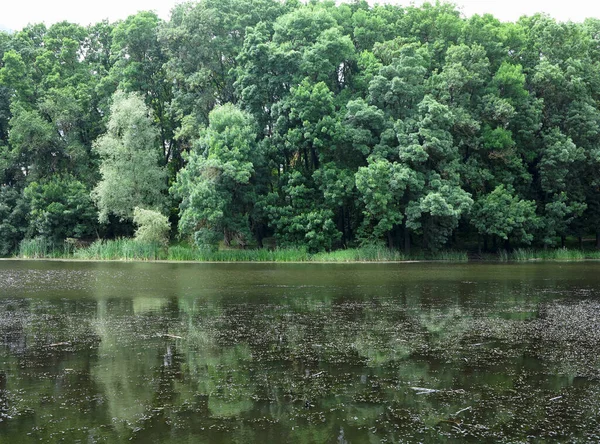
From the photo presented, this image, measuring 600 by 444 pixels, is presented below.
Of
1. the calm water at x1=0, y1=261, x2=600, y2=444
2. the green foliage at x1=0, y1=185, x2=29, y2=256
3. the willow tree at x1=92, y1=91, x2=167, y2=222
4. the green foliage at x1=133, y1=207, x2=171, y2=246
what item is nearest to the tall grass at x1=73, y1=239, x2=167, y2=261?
the green foliage at x1=133, y1=207, x2=171, y2=246

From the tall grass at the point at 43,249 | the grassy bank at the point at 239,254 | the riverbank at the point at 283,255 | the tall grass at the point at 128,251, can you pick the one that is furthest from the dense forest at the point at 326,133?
the tall grass at the point at 128,251

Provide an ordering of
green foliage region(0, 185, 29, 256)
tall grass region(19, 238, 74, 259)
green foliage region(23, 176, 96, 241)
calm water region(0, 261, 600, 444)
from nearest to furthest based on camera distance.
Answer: calm water region(0, 261, 600, 444), tall grass region(19, 238, 74, 259), green foliage region(23, 176, 96, 241), green foliage region(0, 185, 29, 256)

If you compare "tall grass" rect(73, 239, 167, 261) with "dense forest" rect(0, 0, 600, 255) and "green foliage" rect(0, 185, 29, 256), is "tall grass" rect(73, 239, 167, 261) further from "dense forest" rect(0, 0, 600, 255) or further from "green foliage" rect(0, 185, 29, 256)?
"green foliage" rect(0, 185, 29, 256)

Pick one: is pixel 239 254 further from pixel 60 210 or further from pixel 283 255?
pixel 60 210

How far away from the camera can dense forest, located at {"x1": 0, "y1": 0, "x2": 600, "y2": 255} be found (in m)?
43.5

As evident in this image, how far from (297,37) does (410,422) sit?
44.2 m

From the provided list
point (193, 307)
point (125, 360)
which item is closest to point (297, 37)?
point (193, 307)

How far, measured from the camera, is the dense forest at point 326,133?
43.5 meters

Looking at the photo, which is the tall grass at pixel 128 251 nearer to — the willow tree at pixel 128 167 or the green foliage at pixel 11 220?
the willow tree at pixel 128 167

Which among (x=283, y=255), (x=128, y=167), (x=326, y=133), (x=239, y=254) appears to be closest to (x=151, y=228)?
(x=239, y=254)

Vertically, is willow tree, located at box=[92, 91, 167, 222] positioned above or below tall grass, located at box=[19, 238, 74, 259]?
above

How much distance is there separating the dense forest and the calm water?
25.3 m

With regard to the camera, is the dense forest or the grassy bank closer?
the grassy bank

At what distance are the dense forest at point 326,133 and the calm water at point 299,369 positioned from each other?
25.3m
